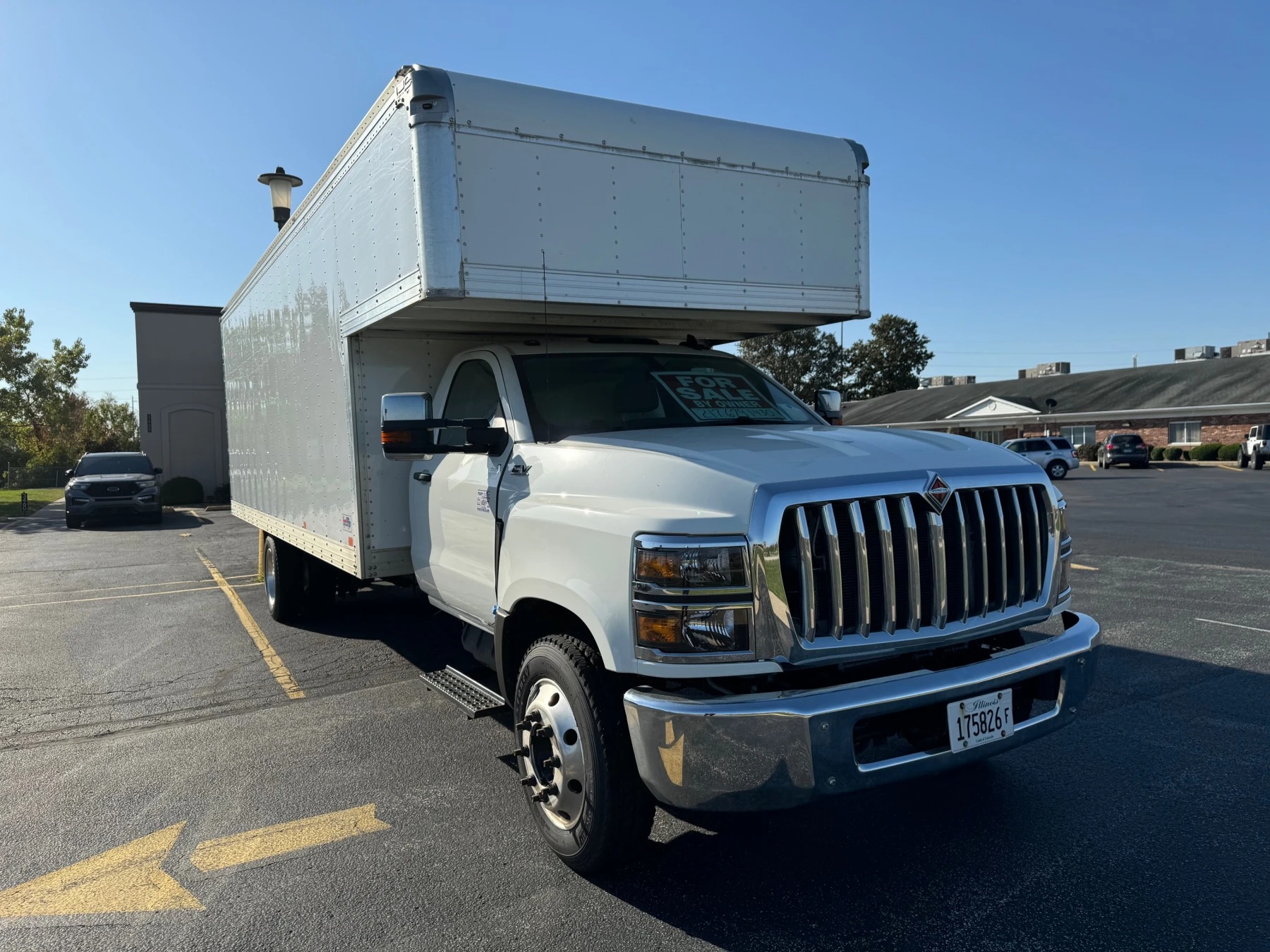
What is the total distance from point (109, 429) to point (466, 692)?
7630cm

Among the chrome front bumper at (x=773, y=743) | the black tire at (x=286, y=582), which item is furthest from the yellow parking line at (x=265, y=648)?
the chrome front bumper at (x=773, y=743)

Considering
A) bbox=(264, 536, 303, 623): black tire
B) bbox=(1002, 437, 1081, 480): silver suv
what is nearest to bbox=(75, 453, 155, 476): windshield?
bbox=(264, 536, 303, 623): black tire

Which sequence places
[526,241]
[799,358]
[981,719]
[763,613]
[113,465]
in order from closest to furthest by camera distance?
[763,613] → [981,719] → [526,241] → [113,465] → [799,358]

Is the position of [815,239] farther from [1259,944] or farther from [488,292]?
[1259,944]

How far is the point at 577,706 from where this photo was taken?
3.11 m

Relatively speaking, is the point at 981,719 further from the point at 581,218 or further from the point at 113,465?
the point at 113,465

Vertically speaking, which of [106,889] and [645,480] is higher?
[645,480]

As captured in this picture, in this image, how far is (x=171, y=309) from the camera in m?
26.3

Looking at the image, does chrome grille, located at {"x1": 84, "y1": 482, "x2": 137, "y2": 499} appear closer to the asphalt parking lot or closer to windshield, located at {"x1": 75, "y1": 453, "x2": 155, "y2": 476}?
windshield, located at {"x1": 75, "y1": 453, "x2": 155, "y2": 476}

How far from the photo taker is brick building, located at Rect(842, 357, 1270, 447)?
40.4 m

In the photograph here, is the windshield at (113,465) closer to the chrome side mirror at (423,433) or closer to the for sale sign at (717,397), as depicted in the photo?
the chrome side mirror at (423,433)

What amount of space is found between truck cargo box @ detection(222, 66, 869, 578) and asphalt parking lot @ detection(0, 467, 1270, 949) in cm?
127

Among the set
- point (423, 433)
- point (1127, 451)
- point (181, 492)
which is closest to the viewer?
point (423, 433)

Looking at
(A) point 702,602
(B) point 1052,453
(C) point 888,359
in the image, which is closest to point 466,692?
(A) point 702,602
